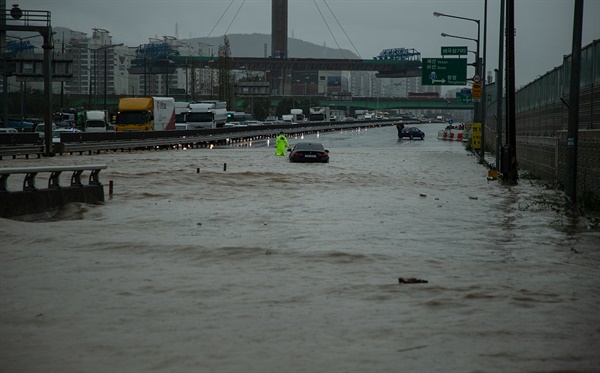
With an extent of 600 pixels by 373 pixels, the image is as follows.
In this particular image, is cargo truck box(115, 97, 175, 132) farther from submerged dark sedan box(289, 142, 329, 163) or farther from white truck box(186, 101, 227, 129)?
submerged dark sedan box(289, 142, 329, 163)

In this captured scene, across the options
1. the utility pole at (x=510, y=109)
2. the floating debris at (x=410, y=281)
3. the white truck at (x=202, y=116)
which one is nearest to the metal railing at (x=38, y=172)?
the floating debris at (x=410, y=281)

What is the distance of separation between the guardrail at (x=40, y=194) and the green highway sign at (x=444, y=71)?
55.2 meters

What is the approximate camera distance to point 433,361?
8148 millimetres

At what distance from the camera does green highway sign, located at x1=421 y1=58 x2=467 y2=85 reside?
7650cm

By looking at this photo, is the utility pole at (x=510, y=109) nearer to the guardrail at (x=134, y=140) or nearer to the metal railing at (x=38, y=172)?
the metal railing at (x=38, y=172)

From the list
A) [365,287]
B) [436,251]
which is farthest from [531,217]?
[365,287]

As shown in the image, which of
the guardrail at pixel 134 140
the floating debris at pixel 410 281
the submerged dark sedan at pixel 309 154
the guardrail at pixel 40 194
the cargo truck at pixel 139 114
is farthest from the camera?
the cargo truck at pixel 139 114

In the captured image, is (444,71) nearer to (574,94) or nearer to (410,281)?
(574,94)

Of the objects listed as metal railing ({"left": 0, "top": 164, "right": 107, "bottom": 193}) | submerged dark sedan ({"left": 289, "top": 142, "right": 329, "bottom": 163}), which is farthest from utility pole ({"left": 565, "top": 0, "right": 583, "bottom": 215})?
submerged dark sedan ({"left": 289, "top": 142, "right": 329, "bottom": 163})

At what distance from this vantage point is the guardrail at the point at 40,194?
64.8ft

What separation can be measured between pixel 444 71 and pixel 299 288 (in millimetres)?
67083

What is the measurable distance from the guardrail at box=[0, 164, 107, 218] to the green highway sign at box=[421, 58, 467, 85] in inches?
2175

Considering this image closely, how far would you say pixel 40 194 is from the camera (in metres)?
21.3

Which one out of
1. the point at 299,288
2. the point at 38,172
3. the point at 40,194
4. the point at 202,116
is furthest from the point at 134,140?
the point at 299,288
